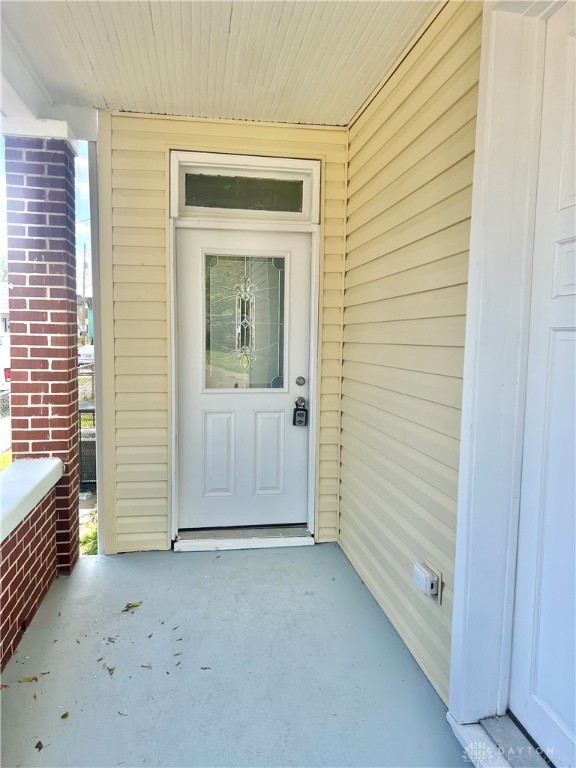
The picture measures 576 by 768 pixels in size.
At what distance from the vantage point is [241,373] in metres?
2.92

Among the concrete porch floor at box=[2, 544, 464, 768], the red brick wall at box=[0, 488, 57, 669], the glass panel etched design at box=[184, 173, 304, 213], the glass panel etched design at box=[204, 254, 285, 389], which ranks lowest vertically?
the concrete porch floor at box=[2, 544, 464, 768]

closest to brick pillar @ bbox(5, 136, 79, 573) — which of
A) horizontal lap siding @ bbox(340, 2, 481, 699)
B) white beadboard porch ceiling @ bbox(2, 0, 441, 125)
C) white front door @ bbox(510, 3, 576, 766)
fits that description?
white beadboard porch ceiling @ bbox(2, 0, 441, 125)

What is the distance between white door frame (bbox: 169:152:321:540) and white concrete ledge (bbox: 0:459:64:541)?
70cm

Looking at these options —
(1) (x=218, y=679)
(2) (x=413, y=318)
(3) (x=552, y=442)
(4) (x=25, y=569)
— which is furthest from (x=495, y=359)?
(4) (x=25, y=569)

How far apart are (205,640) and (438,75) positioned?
249 centimetres

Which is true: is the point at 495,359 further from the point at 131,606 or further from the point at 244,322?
the point at 131,606

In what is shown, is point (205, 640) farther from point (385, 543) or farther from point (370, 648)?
point (385, 543)

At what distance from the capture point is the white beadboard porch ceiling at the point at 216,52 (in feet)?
5.66

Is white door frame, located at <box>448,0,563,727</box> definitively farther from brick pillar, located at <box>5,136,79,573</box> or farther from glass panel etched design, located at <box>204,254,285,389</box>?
brick pillar, located at <box>5,136,79,573</box>

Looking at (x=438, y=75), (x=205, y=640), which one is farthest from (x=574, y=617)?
(x=438, y=75)

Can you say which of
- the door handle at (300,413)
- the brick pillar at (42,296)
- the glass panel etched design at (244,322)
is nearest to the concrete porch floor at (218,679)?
the brick pillar at (42,296)

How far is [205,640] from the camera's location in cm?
198

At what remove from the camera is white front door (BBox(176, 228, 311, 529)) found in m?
2.83

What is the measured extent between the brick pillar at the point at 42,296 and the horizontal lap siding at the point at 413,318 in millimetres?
1581
